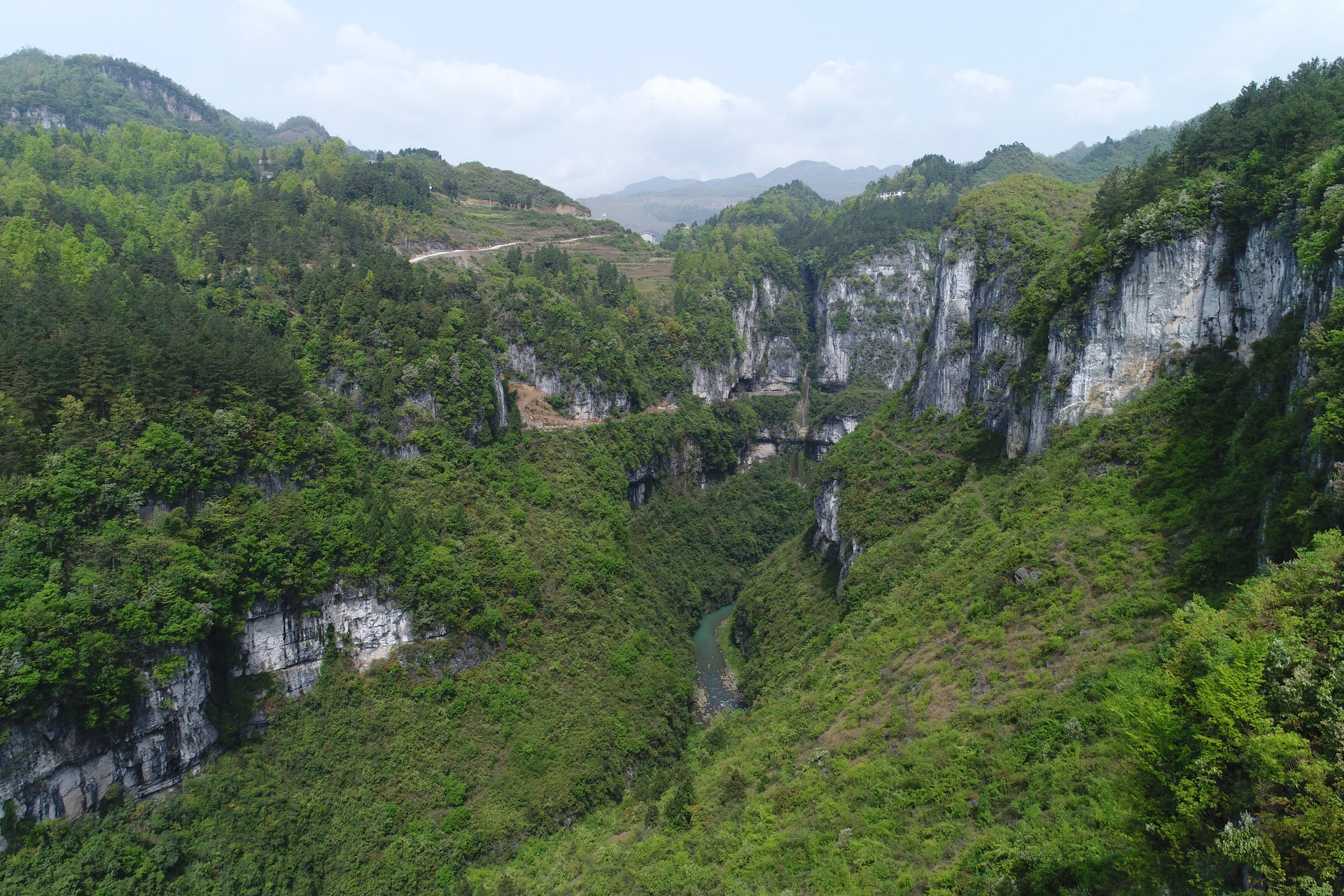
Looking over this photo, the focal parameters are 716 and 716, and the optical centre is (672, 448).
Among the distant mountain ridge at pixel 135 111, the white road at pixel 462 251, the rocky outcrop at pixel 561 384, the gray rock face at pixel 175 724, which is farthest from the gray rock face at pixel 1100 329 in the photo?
the distant mountain ridge at pixel 135 111

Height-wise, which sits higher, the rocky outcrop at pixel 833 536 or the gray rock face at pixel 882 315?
the gray rock face at pixel 882 315

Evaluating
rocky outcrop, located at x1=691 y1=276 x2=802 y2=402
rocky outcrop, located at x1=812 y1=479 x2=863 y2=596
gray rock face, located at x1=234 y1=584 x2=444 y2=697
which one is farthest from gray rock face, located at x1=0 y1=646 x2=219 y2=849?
rocky outcrop, located at x1=691 y1=276 x2=802 y2=402

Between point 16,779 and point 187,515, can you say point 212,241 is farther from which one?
point 16,779

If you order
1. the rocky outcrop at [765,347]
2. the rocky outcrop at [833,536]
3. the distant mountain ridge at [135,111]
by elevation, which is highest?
the distant mountain ridge at [135,111]

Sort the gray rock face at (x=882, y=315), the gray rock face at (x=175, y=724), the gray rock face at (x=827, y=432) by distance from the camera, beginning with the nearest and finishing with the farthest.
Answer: the gray rock face at (x=175, y=724) < the gray rock face at (x=827, y=432) < the gray rock face at (x=882, y=315)

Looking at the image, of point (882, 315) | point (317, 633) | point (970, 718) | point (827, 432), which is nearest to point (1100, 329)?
point (970, 718)

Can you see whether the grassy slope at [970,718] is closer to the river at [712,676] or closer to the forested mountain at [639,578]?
the forested mountain at [639,578]

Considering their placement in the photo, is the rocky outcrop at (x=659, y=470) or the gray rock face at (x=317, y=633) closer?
the gray rock face at (x=317, y=633)
